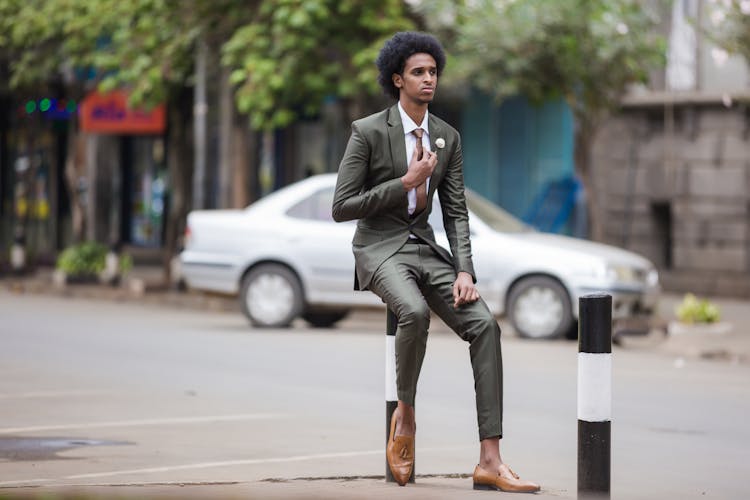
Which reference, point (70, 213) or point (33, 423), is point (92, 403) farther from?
point (70, 213)

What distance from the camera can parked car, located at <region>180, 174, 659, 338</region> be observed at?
16.4 metres

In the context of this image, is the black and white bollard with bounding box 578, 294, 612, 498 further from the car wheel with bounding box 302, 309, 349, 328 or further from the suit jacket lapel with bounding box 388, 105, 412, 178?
the car wheel with bounding box 302, 309, 349, 328

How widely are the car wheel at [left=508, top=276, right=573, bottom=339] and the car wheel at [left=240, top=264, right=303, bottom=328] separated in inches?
90.8

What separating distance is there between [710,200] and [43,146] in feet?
53.0

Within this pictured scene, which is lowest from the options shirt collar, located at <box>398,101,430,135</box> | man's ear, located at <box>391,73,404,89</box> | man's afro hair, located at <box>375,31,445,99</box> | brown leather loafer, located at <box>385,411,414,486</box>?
brown leather loafer, located at <box>385,411,414,486</box>

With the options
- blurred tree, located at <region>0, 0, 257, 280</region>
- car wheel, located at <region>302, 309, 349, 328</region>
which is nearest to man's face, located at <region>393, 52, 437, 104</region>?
car wheel, located at <region>302, 309, 349, 328</region>

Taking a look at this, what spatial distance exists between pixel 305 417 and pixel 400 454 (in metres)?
3.48

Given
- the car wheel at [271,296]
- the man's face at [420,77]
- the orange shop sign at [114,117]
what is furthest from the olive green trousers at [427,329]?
the orange shop sign at [114,117]

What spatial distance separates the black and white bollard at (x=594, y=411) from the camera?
5.98 metres

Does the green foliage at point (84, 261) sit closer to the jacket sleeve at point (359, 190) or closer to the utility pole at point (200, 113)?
the utility pole at point (200, 113)

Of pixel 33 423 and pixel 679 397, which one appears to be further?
pixel 679 397

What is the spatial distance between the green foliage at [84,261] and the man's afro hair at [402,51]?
63.3 ft

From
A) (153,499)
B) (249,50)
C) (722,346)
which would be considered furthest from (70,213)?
(153,499)

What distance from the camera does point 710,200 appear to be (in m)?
24.5
